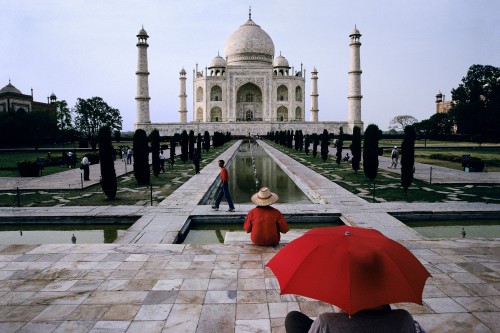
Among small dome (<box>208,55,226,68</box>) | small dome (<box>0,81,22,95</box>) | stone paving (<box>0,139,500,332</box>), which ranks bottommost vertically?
stone paving (<box>0,139,500,332</box>)

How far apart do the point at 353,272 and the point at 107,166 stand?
783cm

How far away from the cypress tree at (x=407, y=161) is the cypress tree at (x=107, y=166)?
20.3 feet

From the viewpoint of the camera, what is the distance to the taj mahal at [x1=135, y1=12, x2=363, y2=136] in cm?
4406

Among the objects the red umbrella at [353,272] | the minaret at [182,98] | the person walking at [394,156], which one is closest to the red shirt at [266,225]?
the red umbrella at [353,272]

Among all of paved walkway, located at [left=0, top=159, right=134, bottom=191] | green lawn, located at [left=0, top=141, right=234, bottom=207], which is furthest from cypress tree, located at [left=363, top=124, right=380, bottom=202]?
paved walkway, located at [left=0, top=159, right=134, bottom=191]

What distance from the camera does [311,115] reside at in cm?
4756

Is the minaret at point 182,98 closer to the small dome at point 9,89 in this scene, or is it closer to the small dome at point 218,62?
the small dome at point 218,62

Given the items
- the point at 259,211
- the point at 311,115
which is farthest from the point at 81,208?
the point at 311,115

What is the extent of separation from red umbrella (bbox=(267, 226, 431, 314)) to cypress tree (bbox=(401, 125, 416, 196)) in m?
7.47

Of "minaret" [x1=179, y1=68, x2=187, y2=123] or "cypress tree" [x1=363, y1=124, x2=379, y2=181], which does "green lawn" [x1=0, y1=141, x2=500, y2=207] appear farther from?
"minaret" [x1=179, y1=68, x2=187, y2=123]

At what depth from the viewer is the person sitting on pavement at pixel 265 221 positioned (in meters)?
4.56

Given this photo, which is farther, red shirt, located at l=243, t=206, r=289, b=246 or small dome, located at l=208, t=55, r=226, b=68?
small dome, located at l=208, t=55, r=226, b=68

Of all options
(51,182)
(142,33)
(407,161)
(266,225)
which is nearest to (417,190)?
(407,161)

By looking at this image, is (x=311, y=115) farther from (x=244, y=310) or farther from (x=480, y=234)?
(x=244, y=310)
